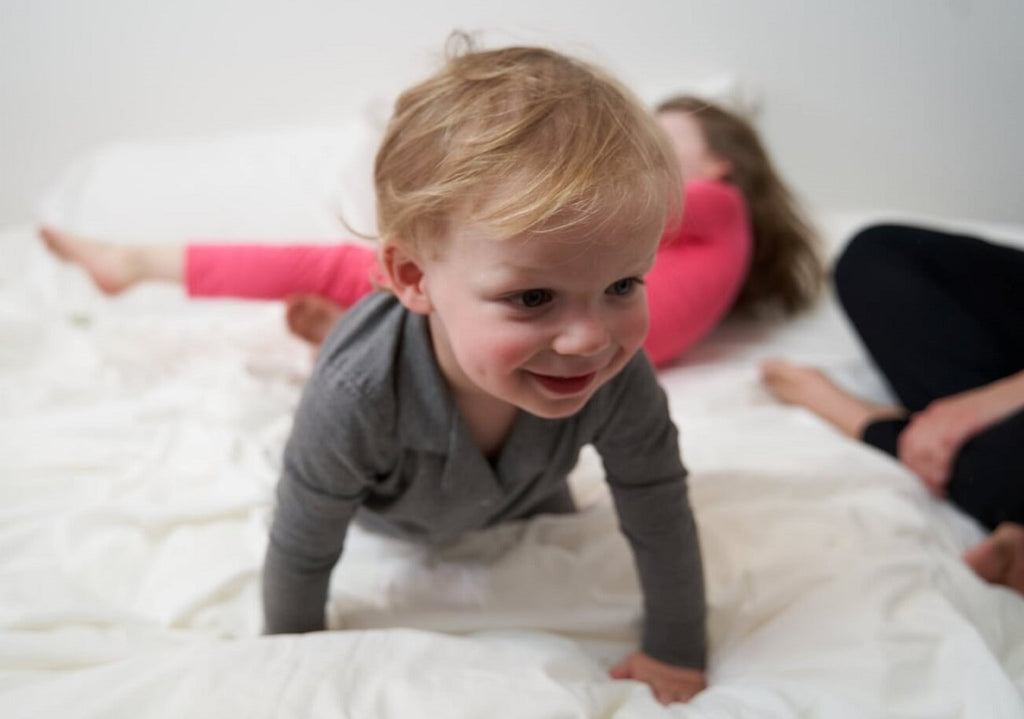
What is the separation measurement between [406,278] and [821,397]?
63 centimetres

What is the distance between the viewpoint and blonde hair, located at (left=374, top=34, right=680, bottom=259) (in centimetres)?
45

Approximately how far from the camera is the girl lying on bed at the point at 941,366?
80 cm

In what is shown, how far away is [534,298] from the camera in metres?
0.49

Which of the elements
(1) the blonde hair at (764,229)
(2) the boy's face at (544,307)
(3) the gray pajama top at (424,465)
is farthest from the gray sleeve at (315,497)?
(1) the blonde hair at (764,229)

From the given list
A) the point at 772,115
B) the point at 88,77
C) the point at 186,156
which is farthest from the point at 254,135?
the point at 772,115

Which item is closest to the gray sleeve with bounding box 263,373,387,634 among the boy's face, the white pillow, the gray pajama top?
the gray pajama top

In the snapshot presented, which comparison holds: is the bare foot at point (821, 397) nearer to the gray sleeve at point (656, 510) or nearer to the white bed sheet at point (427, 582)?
the white bed sheet at point (427, 582)

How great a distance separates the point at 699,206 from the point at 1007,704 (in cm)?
72

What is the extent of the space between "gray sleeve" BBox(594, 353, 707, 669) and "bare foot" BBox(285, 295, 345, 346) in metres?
0.46

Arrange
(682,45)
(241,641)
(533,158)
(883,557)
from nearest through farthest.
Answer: (533,158) < (241,641) < (883,557) < (682,45)

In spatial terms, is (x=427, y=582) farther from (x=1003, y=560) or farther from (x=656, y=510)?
(x=1003, y=560)

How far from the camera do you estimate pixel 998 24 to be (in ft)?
3.43

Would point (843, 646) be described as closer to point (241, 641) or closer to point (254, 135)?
point (241, 641)

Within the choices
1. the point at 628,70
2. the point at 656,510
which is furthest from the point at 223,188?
the point at 656,510
